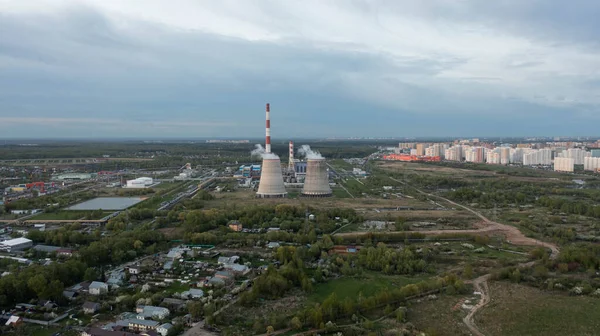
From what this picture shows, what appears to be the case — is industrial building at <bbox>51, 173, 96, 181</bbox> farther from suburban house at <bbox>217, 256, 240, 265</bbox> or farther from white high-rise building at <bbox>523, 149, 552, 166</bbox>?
white high-rise building at <bbox>523, 149, 552, 166</bbox>

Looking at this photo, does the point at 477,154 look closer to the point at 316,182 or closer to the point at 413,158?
the point at 413,158

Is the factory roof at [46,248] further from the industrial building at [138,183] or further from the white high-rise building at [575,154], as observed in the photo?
the white high-rise building at [575,154]

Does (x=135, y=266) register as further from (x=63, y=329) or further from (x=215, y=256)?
(x=63, y=329)

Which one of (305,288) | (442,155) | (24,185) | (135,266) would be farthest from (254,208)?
(442,155)

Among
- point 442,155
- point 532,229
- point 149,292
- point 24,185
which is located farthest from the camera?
point 442,155

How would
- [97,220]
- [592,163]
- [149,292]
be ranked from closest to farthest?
[149,292], [97,220], [592,163]

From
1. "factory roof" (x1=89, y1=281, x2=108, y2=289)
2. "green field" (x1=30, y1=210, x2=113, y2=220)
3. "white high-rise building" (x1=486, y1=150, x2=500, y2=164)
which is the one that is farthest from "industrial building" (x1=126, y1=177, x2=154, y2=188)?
"white high-rise building" (x1=486, y1=150, x2=500, y2=164)

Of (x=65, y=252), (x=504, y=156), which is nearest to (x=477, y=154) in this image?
(x=504, y=156)
